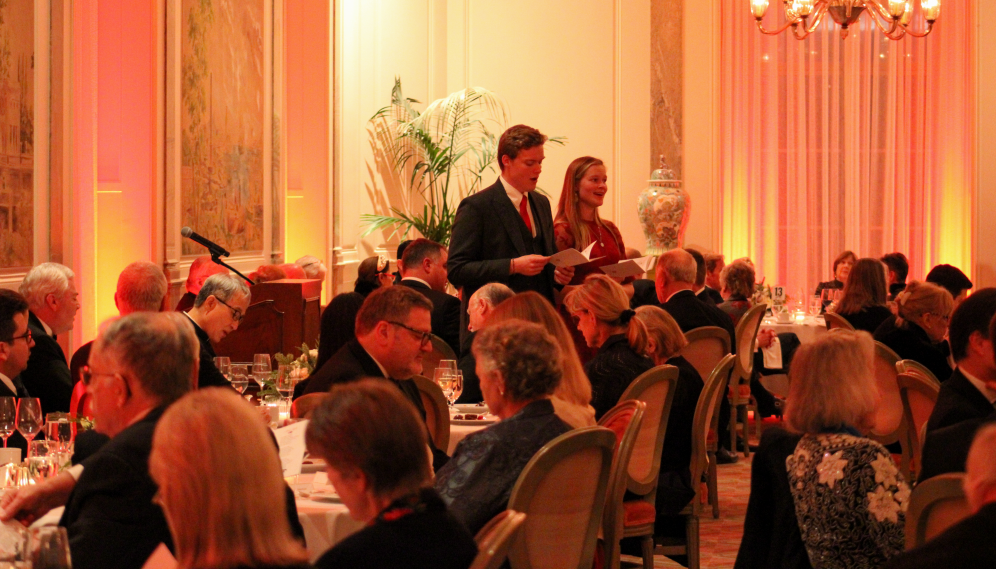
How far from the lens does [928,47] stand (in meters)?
12.7

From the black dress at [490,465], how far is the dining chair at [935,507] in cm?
91

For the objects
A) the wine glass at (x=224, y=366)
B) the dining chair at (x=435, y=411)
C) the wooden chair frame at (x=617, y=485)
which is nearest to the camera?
the wooden chair frame at (x=617, y=485)

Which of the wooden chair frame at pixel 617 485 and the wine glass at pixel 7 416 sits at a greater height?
the wine glass at pixel 7 416

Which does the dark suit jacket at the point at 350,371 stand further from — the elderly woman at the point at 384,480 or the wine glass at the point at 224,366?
the elderly woman at the point at 384,480

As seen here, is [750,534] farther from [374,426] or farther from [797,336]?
[797,336]

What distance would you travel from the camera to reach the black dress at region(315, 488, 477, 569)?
1.88 metres

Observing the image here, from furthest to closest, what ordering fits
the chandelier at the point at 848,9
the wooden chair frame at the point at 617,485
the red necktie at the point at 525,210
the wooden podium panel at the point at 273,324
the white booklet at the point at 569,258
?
the chandelier at the point at 848,9, the wooden podium panel at the point at 273,324, the red necktie at the point at 525,210, the white booklet at the point at 569,258, the wooden chair frame at the point at 617,485

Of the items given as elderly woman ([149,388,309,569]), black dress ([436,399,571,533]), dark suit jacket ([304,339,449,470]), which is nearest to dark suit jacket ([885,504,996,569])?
elderly woman ([149,388,309,569])

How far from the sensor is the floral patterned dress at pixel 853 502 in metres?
2.82

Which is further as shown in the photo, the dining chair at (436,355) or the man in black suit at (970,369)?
the dining chair at (436,355)

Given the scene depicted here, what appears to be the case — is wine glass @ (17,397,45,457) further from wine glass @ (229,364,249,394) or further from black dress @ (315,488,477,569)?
black dress @ (315,488,477,569)

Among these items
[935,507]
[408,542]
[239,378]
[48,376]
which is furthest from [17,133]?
[935,507]

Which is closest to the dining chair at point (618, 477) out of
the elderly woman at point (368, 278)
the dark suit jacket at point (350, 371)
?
the dark suit jacket at point (350, 371)

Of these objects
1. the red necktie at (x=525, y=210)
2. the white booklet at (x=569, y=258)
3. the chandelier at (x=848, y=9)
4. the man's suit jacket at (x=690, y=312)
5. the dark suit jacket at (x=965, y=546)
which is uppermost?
the chandelier at (x=848, y=9)
